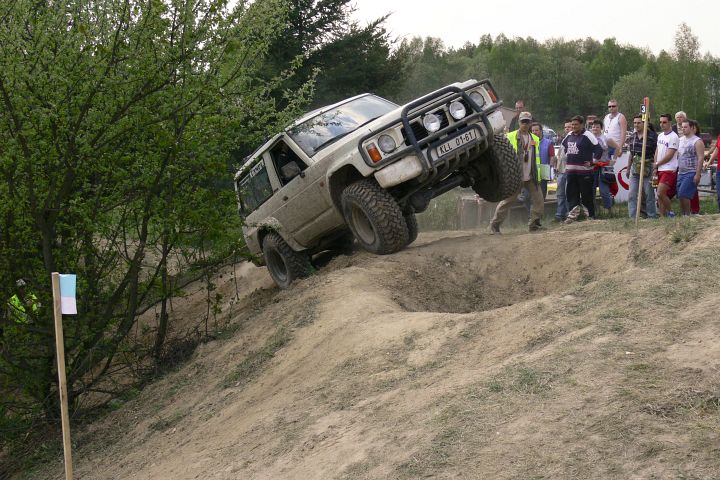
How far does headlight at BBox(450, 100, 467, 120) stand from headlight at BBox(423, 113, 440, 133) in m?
0.24

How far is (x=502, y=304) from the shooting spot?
994 cm

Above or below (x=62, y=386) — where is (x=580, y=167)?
above

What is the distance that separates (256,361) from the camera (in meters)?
9.24

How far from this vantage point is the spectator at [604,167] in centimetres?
1415

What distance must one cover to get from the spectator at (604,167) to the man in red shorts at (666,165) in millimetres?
1179

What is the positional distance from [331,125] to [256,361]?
3.49 m

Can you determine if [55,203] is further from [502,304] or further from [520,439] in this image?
[520,439]

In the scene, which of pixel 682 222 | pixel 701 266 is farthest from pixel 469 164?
pixel 701 266

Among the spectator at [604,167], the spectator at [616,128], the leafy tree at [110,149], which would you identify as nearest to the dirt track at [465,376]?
the leafy tree at [110,149]

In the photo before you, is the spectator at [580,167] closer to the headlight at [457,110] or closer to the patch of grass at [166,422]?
the headlight at [457,110]

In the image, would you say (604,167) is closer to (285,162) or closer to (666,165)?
(666,165)

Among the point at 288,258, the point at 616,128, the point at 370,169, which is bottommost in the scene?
the point at 288,258

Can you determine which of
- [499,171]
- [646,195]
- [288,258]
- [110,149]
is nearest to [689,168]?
[646,195]

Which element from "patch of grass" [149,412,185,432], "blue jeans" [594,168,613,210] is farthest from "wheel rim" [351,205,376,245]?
"blue jeans" [594,168,613,210]
